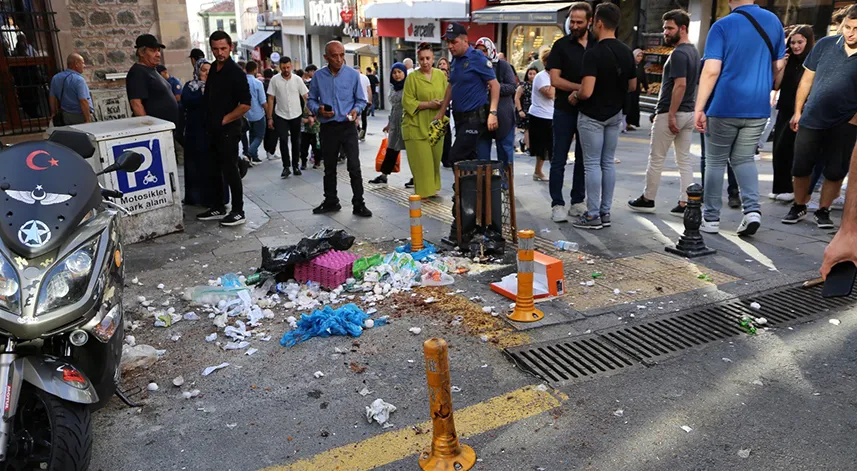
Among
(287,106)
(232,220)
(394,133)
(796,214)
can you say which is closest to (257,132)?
(287,106)

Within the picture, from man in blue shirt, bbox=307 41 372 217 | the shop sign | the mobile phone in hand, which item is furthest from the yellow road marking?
the shop sign

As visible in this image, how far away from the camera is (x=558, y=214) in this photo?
7066 millimetres

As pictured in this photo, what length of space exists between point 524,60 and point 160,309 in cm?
1816

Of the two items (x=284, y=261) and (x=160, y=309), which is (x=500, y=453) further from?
(x=160, y=309)

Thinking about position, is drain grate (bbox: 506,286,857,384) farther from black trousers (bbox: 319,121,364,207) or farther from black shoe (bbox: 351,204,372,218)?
black trousers (bbox: 319,121,364,207)

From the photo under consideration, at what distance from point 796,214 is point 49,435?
6.84m

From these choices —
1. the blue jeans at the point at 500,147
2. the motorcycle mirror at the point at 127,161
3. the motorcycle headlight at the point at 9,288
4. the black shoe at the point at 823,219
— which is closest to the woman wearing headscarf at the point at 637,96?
the blue jeans at the point at 500,147

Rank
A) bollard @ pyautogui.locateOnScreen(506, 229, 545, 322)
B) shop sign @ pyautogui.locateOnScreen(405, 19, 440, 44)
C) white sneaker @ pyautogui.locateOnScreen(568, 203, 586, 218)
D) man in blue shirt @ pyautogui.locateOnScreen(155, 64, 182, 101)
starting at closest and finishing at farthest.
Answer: bollard @ pyautogui.locateOnScreen(506, 229, 545, 322) < white sneaker @ pyautogui.locateOnScreen(568, 203, 586, 218) < man in blue shirt @ pyautogui.locateOnScreen(155, 64, 182, 101) < shop sign @ pyautogui.locateOnScreen(405, 19, 440, 44)

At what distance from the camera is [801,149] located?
633 cm

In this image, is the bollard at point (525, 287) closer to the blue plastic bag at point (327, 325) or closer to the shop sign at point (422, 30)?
the blue plastic bag at point (327, 325)

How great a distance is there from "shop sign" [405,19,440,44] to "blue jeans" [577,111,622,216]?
18343mm

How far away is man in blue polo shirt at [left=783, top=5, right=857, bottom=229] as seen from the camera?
5969 millimetres

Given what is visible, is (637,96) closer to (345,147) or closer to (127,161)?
(345,147)

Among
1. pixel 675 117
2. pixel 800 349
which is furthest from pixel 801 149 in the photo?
pixel 800 349
